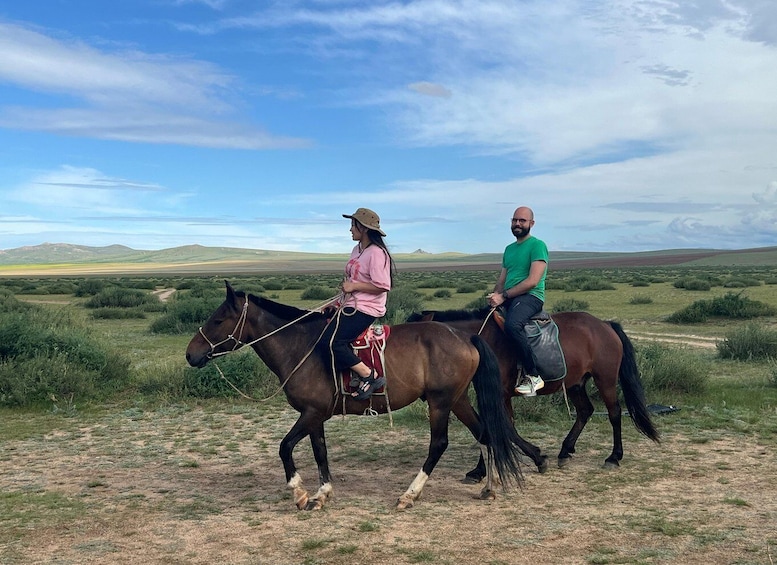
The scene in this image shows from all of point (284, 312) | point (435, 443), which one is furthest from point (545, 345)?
point (284, 312)

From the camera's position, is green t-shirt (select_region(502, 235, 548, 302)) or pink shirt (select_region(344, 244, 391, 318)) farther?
green t-shirt (select_region(502, 235, 548, 302))

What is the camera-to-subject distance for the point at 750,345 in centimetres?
1366

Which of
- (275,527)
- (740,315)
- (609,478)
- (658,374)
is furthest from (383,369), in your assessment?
(740,315)

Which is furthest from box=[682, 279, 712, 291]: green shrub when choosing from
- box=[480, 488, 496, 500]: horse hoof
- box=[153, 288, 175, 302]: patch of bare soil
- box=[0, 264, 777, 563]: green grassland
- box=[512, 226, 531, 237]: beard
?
box=[480, 488, 496, 500]: horse hoof

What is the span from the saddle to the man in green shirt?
0.20 ft

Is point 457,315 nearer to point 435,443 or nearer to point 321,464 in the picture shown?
point 435,443

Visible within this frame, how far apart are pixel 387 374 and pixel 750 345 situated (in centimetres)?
1107

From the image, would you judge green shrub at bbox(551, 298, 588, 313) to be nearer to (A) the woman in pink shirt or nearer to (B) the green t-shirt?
(B) the green t-shirt

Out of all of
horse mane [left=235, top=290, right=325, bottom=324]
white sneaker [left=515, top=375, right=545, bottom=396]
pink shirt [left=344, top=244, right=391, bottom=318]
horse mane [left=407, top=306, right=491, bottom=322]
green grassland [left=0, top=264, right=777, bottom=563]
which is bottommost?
green grassland [left=0, top=264, right=777, bottom=563]

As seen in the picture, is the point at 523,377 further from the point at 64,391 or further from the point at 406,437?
the point at 64,391

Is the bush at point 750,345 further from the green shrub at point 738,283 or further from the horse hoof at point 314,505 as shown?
the green shrub at point 738,283

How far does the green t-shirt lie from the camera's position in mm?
6445

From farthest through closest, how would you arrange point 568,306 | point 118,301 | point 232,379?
point 118,301 < point 568,306 < point 232,379

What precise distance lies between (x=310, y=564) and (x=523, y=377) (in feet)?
10.1
